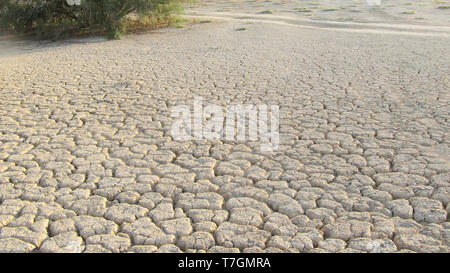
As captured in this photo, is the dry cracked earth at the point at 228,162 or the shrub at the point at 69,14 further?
the shrub at the point at 69,14

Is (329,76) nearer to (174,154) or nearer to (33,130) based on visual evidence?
(174,154)

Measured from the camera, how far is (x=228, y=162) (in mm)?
4684

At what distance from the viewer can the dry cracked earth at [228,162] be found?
11.4ft

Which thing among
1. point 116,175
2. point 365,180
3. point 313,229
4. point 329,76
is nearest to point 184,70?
point 329,76

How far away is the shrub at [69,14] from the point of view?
40.0 feet

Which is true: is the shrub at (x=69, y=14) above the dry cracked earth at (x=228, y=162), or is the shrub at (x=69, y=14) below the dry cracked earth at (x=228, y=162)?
above

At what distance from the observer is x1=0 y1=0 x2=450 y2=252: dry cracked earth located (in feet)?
11.4

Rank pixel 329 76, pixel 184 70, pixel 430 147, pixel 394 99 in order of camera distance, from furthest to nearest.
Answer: pixel 184 70, pixel 329 76, pixel 394 99, pixel 430 147

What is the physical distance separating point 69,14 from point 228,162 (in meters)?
9.73

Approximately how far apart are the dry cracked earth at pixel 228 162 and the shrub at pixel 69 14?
372 cm

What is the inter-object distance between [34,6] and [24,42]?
1.01 m

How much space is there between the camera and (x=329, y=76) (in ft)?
25.5

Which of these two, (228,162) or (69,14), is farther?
(69,14)

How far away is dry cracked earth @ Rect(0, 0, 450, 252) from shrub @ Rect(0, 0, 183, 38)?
3.72 meters
